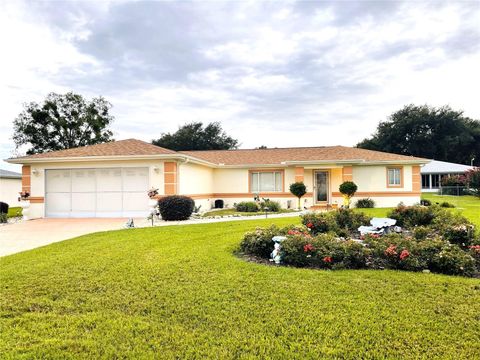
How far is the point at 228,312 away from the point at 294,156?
18.0 m

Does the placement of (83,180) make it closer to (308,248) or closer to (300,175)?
(300,175)

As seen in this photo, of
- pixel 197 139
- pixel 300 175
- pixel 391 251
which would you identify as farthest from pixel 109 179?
pixel 197 139

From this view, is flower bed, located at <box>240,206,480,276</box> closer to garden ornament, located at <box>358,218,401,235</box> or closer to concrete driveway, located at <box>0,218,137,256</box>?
garden ornament, located at <box>358,218,401,235</box>

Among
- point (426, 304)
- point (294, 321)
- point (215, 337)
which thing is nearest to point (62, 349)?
point (215, 337)

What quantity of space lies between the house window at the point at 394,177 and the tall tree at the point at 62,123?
33.9 meters

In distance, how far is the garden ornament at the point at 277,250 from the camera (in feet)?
20.0

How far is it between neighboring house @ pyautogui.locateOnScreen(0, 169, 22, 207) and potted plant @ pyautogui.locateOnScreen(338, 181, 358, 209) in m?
24.9

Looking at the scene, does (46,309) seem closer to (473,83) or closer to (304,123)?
(473,83)

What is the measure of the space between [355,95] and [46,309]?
22.0m

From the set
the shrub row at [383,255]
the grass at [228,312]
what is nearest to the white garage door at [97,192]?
the grass at [228,312]

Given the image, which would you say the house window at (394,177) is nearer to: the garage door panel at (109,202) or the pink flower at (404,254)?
the pink flower at (404,254)

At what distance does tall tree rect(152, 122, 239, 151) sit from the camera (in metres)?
48.0

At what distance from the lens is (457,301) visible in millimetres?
4164

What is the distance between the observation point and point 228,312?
396 centimetres
